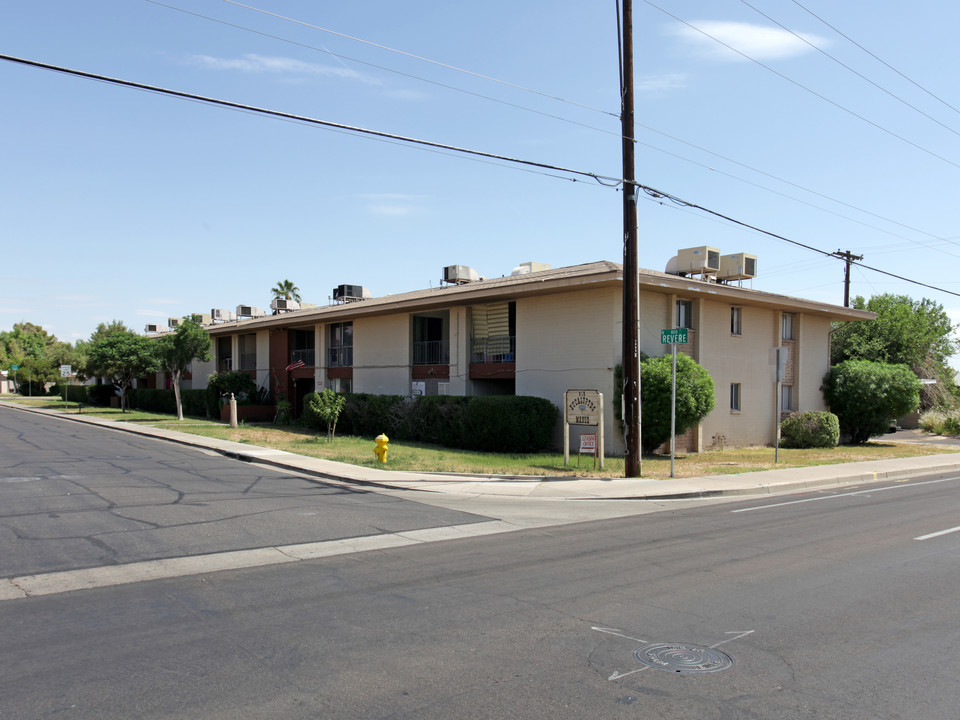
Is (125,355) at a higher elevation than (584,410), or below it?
higher

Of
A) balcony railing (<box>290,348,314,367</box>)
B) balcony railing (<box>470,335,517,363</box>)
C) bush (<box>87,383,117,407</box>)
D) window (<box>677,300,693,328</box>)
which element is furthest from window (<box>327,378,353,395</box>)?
bush (<box>87,383,117,407</box>)

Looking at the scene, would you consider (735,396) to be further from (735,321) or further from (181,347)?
(181,347)

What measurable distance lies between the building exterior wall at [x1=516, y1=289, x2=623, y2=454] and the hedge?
1222mm

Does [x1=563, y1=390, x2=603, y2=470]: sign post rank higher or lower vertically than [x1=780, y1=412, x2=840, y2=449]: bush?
higher

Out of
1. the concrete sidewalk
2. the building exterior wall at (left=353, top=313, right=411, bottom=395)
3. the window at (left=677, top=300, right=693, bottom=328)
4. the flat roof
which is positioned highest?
the flat roof

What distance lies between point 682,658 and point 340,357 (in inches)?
1210

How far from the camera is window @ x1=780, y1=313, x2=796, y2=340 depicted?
29.5m

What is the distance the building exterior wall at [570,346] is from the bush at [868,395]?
13548mm

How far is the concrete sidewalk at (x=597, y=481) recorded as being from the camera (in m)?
14.9

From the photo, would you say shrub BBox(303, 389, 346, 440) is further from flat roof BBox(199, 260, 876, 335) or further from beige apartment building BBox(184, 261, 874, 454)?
flat roof BBox(199, 260, 876, 335)

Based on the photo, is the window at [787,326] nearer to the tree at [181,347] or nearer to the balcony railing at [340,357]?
the balcony railing at [340,357]

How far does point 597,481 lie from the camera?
54.0 ft

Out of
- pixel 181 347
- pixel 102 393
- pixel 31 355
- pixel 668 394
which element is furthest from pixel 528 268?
pixel 31 355

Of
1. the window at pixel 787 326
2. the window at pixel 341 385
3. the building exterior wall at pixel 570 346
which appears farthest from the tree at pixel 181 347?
the window at pixel 787 326
